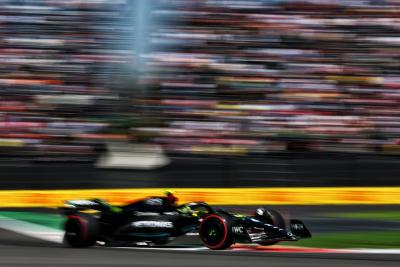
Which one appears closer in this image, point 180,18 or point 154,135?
point 154,135

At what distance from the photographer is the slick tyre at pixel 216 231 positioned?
5.95m

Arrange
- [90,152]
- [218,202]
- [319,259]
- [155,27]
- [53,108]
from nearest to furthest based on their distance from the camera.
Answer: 1. [319,259]
2. [218,202]
3. [90,152]
4. [53,108]
5. [155,27]

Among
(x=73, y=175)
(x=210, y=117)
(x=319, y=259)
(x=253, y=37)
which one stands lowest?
(x=319, y=259)

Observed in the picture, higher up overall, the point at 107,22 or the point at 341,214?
the point at 107,22

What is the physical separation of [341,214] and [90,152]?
3684mm

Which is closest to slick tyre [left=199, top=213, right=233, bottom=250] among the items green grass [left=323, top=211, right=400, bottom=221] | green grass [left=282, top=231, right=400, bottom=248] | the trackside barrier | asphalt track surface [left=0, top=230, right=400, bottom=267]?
asphalt track surface [left=0, top=230, right=400, bottom=267]

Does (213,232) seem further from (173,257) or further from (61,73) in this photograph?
(61,73)

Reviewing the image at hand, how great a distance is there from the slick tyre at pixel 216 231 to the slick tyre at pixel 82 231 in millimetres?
993

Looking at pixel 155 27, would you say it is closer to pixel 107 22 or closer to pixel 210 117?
pixel 107 22

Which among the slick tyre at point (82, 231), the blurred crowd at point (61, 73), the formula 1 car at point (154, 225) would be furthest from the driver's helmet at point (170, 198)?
the blurred crowd at point (61, 73)

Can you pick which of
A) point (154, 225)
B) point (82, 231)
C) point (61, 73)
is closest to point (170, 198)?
point (154, 225)

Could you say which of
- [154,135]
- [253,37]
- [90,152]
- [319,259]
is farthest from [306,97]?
[319,259]

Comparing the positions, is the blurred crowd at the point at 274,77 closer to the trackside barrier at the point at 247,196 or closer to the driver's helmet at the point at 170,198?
the trackside barrier at the point at 247,196

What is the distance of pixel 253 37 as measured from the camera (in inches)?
455
